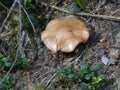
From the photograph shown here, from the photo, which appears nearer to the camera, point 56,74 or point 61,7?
point 56,74

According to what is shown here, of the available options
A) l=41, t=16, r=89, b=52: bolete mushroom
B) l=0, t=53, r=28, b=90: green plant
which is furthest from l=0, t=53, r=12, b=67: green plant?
l=41, t=16, r=89, b=52: bolete mushroom

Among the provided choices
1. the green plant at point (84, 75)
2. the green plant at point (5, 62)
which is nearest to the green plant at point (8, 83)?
the green plant at point (5, 62)

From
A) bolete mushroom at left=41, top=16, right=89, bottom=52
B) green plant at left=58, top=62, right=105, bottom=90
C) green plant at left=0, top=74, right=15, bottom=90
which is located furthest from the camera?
bolete mushroom at left=41, top=16, right=89, bottom=52

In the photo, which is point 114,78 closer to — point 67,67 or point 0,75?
point 67,67

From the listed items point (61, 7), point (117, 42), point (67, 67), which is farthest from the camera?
point (61, 7)

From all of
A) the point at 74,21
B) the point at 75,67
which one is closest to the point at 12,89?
the point at 75,67

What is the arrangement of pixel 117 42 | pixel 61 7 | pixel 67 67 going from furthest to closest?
pixel 61 7 < pixel 117 42 < pixel 67 67

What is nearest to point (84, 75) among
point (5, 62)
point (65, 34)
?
point (65, 34)

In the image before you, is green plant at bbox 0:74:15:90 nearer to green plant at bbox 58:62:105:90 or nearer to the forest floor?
the forest floor
